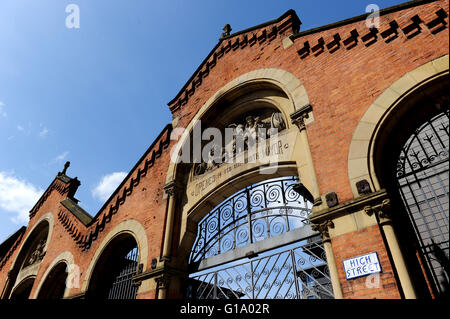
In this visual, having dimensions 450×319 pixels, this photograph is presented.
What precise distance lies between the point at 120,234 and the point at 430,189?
8.57m

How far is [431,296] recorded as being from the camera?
4.39 meters

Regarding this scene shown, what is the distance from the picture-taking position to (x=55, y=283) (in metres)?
12.5

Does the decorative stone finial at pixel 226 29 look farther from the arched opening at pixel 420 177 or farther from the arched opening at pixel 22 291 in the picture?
the arched opening at pixel 22 291

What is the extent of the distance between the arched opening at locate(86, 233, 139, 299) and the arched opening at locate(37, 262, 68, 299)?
282 cm

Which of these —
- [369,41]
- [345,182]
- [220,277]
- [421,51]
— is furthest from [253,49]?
[220,277]

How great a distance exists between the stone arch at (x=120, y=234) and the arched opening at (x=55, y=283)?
267 cm

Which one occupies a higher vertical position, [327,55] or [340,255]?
[327,55]

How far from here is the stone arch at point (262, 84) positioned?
6965 millimetres

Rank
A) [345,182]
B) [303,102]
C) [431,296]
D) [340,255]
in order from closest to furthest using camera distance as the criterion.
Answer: [431,296], [340,255], [345,182], [303,102]

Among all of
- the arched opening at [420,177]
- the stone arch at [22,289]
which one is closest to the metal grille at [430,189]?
the arched opening at [420,177]

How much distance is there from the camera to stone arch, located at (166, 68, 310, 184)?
22.9 ft

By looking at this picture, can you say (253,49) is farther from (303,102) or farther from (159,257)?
(159,257)

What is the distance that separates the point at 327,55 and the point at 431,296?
4958 millimetres

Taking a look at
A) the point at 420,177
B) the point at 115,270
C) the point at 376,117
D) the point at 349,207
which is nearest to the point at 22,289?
the point at 115,270
